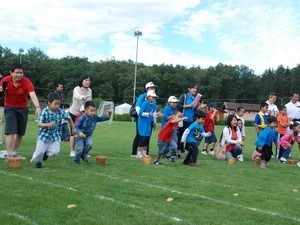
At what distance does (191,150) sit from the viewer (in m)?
10.8

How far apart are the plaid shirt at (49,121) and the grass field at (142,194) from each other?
1.98 feet

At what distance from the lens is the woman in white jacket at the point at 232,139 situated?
40.6ft

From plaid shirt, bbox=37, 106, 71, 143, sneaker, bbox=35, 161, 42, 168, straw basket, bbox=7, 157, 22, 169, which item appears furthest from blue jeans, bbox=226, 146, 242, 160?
straw basket, bbox=7, 157, 22, 169

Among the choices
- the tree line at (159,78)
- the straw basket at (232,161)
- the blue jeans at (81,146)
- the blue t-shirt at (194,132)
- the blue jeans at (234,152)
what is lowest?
the straw basket at (232,161)

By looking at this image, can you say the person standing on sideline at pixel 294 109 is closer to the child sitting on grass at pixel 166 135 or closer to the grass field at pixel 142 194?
the grass field at pixel 142 194

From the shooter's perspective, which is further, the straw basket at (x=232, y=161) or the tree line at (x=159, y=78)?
the tree line at (x=159, y=78)

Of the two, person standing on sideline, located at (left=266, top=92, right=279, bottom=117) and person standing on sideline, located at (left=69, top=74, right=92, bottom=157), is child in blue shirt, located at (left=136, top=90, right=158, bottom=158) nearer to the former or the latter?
person standing on sideline, located at (left=69, top=74, right=92, bottom=157)

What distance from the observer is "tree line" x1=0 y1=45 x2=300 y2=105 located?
99.1m

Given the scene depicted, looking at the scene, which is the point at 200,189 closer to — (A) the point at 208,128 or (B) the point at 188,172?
(B) the point at 188,172

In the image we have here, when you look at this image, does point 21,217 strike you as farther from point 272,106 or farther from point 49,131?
point 272,106

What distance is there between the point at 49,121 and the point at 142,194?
297 cm

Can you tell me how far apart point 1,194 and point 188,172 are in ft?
14.3

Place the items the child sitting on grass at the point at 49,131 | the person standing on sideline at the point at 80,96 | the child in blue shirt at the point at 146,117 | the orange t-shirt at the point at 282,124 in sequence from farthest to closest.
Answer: the orange t-shirt at the point at 282,124, the child in blue shirt at the point at 146,117, the person standing on sideline at the point at 80,96, the child sitting on grass at the point at 49,131

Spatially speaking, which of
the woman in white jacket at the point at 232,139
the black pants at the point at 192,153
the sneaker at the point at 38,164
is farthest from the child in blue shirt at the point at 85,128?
the woman in white jacket at the point at 232,139
